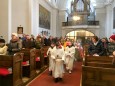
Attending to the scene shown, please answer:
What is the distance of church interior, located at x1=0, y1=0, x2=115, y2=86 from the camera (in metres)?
6.17

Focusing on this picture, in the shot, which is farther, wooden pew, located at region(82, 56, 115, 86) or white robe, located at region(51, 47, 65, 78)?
white robe, located at region(51, 47, 65, 78)

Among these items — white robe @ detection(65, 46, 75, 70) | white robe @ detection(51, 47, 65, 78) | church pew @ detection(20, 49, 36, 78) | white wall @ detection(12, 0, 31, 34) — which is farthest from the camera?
white wall @ detection(12, 0, 31, 34)

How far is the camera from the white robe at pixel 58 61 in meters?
7.71

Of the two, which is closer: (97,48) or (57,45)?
(97,48)

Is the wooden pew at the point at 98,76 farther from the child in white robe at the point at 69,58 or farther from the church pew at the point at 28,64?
the child in white robe at the point at 69,58

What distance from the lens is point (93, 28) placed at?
26.7 m

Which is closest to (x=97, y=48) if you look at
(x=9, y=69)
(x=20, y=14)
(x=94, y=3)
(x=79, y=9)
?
(x=9, y=69)

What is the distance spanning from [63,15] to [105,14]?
19.9 feet

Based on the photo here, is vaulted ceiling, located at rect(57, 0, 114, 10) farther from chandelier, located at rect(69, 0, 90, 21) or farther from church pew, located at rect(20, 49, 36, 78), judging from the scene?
church pew, located at rect(20, 49, 36, 78)

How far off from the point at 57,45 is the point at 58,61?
69 cm

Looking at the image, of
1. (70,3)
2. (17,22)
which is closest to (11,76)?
(17,22)

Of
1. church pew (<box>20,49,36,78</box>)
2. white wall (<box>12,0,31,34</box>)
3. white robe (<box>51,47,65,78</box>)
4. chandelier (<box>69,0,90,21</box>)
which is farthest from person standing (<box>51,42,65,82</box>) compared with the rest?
chandelier (<box>69,0,90,21</box>)

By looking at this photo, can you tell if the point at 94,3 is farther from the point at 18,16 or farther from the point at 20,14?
the point at 18,16

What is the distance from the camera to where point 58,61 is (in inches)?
307
